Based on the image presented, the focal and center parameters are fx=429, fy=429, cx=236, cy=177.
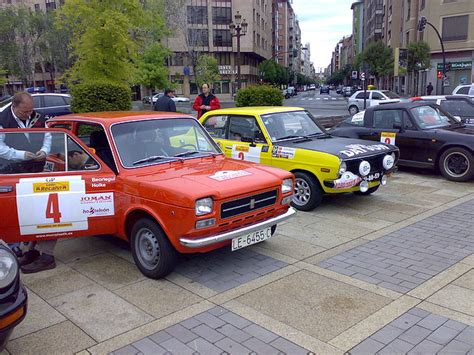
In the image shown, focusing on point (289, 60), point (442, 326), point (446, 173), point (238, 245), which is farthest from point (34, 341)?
point (289, 60)

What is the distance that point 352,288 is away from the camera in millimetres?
4348

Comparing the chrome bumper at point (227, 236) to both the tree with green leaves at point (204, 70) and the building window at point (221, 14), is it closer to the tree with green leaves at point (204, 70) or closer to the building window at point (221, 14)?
the tree with green leaves at point (204, 70)

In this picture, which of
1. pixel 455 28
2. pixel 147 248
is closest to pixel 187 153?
pixel 147 248

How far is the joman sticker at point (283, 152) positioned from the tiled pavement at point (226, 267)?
2.13m

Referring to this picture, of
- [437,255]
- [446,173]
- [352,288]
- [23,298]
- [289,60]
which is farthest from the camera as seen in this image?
[289,60]

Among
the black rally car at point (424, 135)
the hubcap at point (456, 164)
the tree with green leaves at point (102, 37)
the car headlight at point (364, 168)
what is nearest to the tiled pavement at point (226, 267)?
the car headlight at point (364, 168)

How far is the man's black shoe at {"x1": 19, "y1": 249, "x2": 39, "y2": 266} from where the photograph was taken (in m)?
5.01

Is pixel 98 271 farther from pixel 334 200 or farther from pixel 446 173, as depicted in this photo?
pixel 446 173

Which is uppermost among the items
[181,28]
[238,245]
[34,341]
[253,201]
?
[181,28]

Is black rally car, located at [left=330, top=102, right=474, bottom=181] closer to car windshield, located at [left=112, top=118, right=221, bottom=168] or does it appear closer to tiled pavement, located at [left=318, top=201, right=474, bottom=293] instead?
tiled pavement, located at [left=318, top=201, right=474, bottom=293]

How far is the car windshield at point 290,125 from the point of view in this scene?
7457 mm

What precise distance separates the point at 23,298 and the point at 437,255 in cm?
445

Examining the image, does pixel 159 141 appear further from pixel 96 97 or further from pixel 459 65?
pixel 459 65

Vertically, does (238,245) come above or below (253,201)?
below
